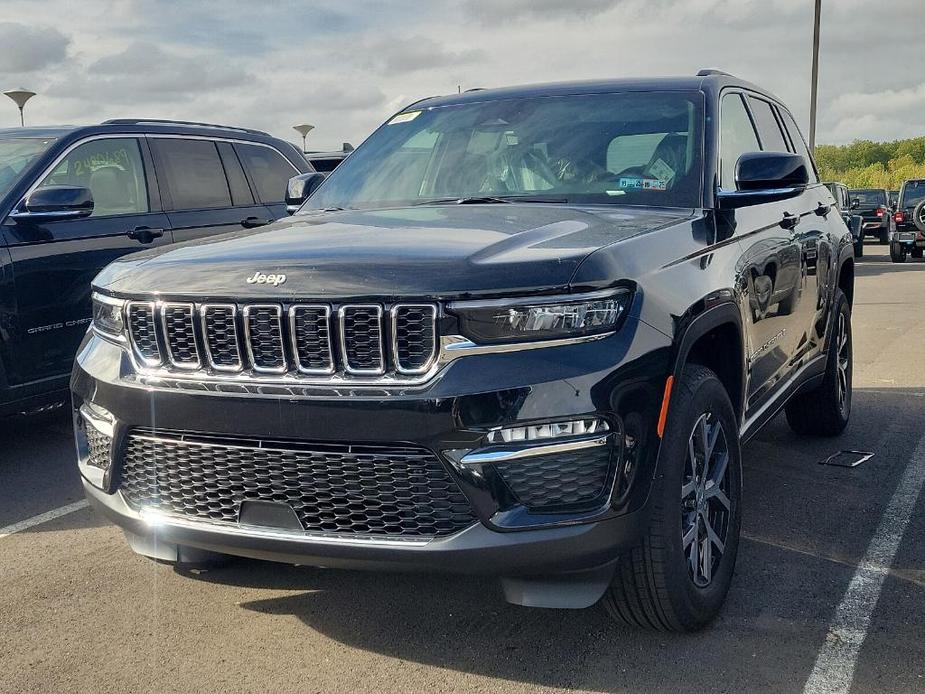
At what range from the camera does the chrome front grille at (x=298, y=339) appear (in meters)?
2.81

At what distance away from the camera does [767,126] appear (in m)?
5.20

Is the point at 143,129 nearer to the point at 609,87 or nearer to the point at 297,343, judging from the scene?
the point at 609,87

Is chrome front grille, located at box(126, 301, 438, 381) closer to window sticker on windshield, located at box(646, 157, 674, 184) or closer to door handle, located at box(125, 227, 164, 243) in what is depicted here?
window sticker on windshield, located at box(646, 157, 674, 184)

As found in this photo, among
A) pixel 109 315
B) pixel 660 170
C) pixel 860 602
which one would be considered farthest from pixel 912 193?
pixel 109 315

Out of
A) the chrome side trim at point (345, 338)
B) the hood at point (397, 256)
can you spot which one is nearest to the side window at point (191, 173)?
the hood at point (397, 256)

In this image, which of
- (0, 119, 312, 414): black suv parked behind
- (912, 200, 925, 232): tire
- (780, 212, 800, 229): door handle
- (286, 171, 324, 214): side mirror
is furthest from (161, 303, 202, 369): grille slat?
(912, 200, 925, 232): tire

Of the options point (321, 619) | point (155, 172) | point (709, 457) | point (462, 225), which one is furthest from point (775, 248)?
point (155, 172)

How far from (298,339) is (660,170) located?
1.78 metres

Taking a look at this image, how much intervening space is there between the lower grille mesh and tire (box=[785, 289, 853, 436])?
3469 millimetres

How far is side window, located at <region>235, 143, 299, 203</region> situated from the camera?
25.1 feet

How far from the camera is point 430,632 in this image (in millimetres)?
3430

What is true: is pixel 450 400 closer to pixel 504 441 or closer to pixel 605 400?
pixel 504 441

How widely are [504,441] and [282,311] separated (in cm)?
70

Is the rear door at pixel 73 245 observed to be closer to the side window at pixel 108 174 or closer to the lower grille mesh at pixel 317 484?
the side window at pixel 108 174
